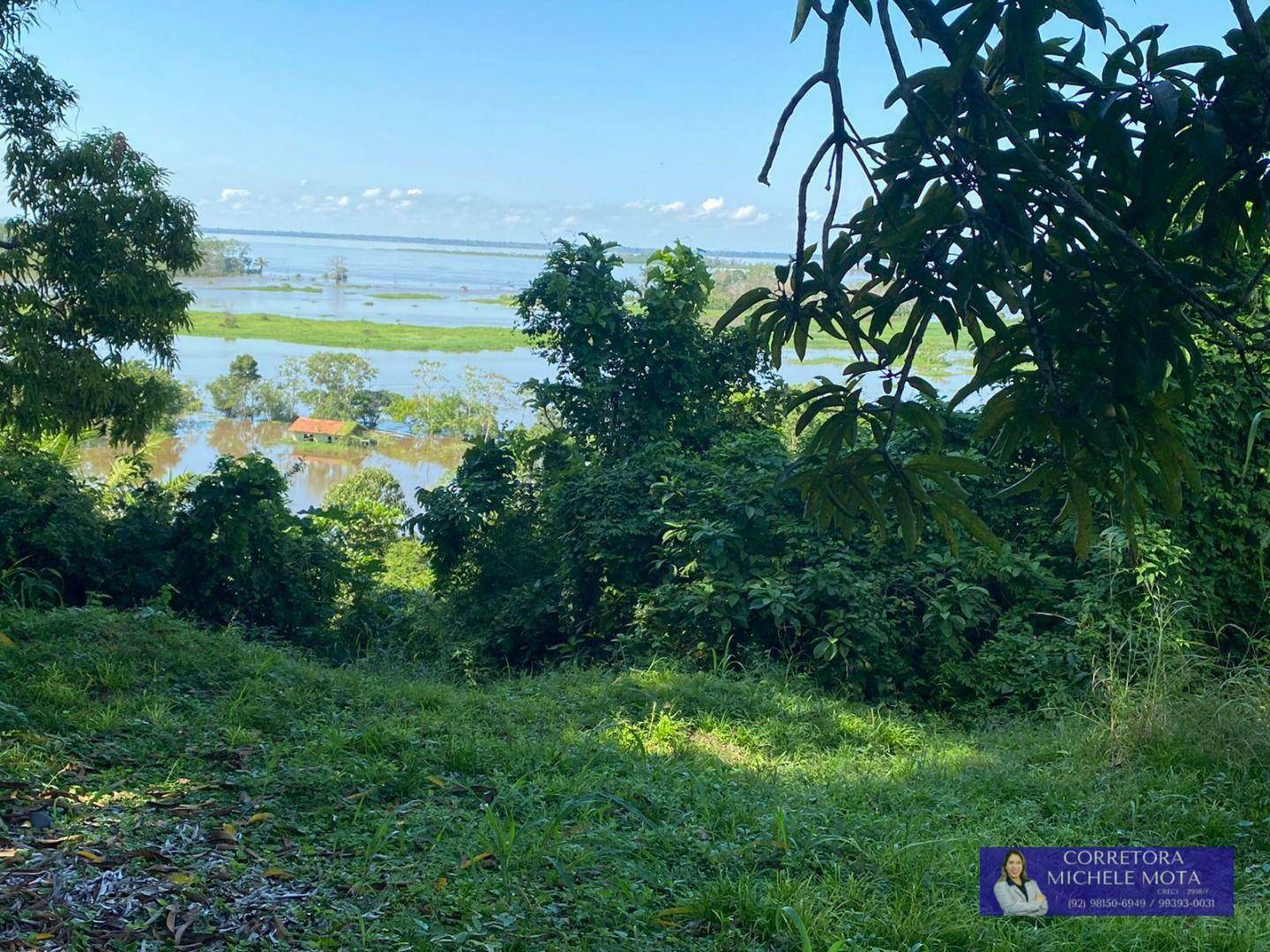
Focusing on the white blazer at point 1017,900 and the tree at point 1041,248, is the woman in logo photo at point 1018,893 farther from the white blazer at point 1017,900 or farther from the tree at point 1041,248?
the tree at point 1041,248

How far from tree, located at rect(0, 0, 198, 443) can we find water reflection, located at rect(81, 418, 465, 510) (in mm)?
13225

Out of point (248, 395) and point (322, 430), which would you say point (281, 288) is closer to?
point (248, 395)

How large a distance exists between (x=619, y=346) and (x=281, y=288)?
4648 cm

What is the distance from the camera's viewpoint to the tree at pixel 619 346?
838 centimetres

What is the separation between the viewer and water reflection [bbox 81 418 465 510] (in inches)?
891

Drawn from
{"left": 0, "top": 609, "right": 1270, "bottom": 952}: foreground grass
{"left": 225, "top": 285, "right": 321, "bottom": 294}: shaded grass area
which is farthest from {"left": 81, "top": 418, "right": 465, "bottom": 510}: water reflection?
{"left": 225, "top": 285, "right": 321, "bottom": 294}: shaded grass area

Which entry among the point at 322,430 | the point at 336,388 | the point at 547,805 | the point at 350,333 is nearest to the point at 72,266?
the point at 547,805

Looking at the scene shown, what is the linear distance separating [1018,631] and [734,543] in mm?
1617

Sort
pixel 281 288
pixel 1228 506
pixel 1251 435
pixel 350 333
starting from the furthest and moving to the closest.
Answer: pixel 281 288, pixel 350 333, pixel 1228 506, pixel 1251 435

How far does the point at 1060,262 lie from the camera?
160cm

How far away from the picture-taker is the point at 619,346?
8461mm

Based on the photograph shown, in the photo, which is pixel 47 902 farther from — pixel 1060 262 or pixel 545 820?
pixel 1060 262

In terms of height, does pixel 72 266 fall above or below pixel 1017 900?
above

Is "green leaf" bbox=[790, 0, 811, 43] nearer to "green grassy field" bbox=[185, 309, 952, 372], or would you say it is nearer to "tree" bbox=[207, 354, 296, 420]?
"tree" bbox=[207, 354, 296, 420]
